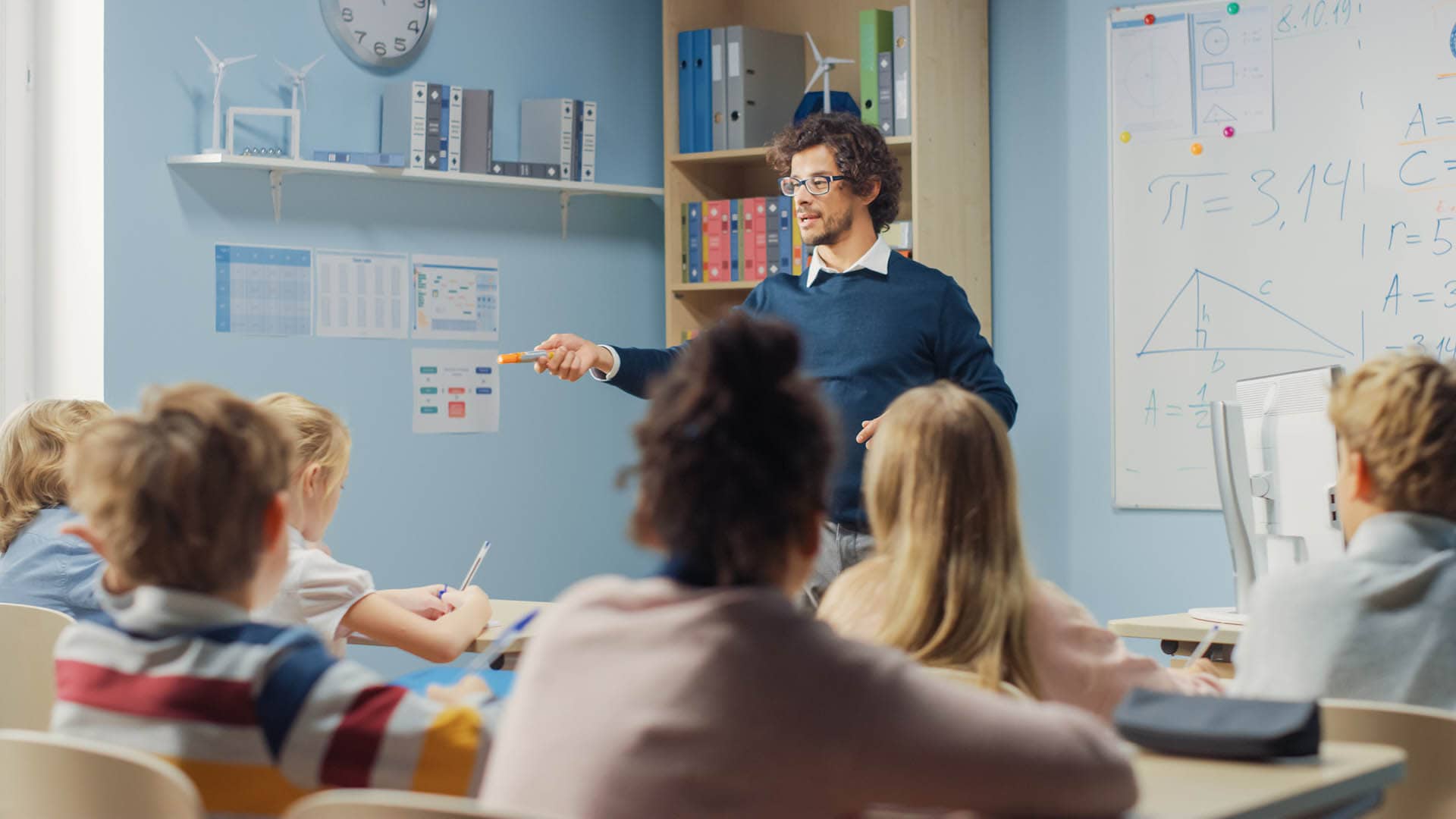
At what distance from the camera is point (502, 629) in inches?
118

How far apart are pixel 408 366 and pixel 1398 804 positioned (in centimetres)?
351

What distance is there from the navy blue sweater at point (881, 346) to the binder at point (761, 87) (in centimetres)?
157

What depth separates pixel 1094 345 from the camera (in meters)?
4.73

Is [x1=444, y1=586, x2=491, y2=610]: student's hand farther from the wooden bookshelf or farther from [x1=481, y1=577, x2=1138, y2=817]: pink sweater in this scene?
the wooden bookshelf

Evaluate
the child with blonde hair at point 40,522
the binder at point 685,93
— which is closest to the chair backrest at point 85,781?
the child with blonde hair at point 40,522

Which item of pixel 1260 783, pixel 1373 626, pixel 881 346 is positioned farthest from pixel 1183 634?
pixel 1260 783

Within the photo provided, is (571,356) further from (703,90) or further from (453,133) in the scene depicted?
(703,90)

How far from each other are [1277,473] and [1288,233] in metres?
1.57

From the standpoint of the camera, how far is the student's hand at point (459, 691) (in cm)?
167

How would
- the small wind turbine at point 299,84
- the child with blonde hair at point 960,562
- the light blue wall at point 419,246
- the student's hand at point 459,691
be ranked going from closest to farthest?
the student's hand at point 459,691 < the child with blonde hair at point 960,562 < the light blue wall at point 419,246 < the small wind turbine at point 299,84

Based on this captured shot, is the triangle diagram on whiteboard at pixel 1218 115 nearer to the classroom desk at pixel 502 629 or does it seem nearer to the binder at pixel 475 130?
the binder at pixel 475 130

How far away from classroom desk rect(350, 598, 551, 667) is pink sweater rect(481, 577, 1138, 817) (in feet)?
4.77

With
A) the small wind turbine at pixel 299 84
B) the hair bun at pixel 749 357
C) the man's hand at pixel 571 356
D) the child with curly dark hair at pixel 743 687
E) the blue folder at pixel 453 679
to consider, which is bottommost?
the blue folder at pixel 453 679

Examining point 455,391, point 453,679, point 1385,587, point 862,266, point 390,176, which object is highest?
point 390,176
